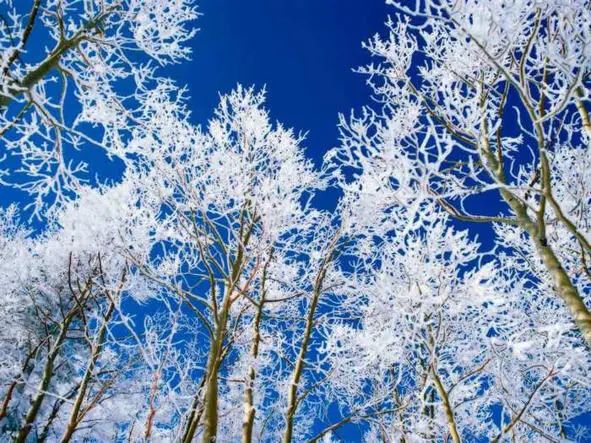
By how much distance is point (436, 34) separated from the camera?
16.4ft

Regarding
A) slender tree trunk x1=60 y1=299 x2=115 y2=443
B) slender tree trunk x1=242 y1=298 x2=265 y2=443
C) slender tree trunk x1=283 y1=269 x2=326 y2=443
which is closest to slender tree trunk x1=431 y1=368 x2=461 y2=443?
slender tree trunk x1=283 y1=269 x2=326 y2=443

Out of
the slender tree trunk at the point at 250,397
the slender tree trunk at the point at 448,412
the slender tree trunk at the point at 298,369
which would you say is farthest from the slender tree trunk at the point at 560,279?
the slender tree trunk at the point at 250,397

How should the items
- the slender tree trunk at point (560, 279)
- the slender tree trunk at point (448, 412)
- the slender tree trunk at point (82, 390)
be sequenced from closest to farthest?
1. the slender tree trunk at point (82, 390)
2. the slender tree trunk at point (560, 279)
3. the slender tree trunk at point (448, 412)

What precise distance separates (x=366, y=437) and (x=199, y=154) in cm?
1367

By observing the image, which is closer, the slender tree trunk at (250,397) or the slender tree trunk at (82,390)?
the slender tree trunk at (82,390)

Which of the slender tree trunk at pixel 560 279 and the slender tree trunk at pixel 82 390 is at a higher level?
the slender tree trunk at pixel 560 279

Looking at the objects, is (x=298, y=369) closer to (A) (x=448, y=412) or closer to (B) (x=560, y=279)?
(A) (x=448, y=412)

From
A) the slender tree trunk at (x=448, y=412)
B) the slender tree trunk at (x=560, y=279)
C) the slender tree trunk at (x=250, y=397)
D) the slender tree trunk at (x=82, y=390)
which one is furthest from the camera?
the slender tree trunk at (x=250, y=397)

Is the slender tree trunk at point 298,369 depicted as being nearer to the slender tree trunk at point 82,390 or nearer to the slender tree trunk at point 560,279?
the slender tree trunk at point 82,390

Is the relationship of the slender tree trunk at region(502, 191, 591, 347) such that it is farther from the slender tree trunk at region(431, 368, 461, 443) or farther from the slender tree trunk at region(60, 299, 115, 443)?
the slender tree trunk at region(60, 299, 115, 443)

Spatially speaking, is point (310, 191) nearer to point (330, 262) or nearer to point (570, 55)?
point (330, 262)

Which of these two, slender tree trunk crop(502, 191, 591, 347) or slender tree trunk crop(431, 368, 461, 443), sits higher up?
slender tree trunk crop(502, 191, 591, 347)

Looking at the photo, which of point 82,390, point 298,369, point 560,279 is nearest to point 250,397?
point 298,369

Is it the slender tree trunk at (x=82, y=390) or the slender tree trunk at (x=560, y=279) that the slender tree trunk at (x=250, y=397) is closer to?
the slender tree trunk at (x=82, y=390)
